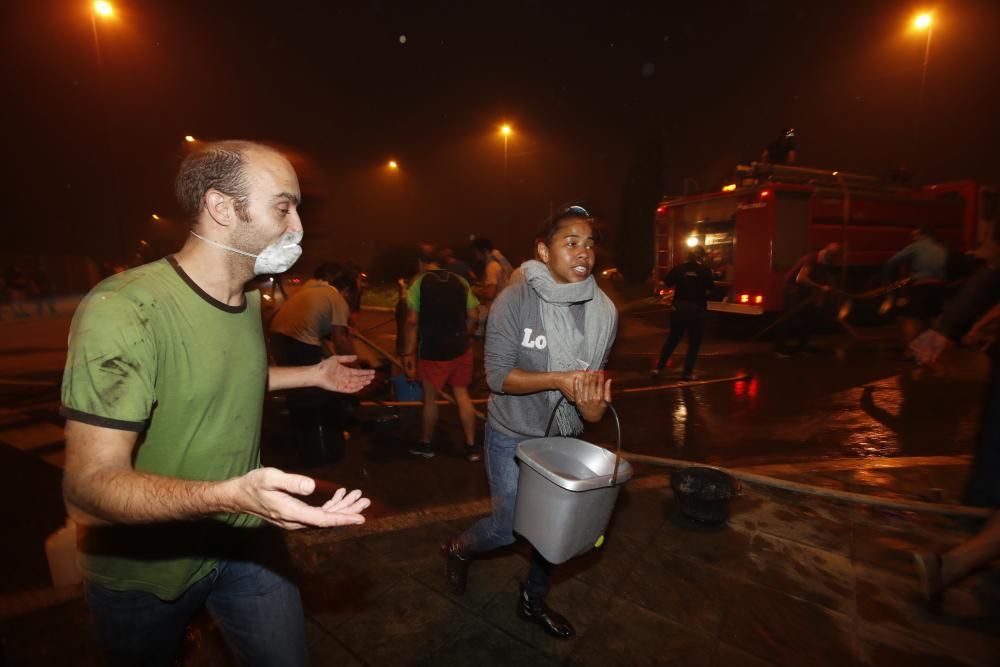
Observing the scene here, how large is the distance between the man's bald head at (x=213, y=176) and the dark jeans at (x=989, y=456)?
166 inches

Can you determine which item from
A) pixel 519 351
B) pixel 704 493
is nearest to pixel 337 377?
pixel 519 351

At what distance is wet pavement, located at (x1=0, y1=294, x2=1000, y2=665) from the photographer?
2488 millimetres

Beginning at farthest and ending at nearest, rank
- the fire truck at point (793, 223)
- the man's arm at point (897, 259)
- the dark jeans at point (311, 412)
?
the fire truck at point (793, 223) < the man's arm at point (897, 259) < the dark jeans at point (311, 412)

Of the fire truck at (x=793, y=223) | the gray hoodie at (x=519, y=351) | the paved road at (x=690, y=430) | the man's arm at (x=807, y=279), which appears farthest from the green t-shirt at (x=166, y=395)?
the fire truck at (x=793, y=223)

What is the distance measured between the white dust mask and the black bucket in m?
3.04

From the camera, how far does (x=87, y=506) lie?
1.24 meters

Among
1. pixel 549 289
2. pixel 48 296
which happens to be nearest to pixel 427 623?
pixel 549 289

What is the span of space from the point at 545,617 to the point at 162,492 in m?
2.04

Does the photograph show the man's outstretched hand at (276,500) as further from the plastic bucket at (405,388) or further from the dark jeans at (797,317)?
the dark jeans at (797,317)

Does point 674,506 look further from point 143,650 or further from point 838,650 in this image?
point 143,650

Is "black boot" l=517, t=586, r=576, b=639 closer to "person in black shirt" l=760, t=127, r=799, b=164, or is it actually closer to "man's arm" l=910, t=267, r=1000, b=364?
"man's arm" l=910, t=267, r=1000, b=364

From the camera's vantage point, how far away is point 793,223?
10.5m

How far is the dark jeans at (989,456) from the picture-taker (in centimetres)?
311

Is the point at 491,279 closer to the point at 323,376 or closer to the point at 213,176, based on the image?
the point at 323,376
